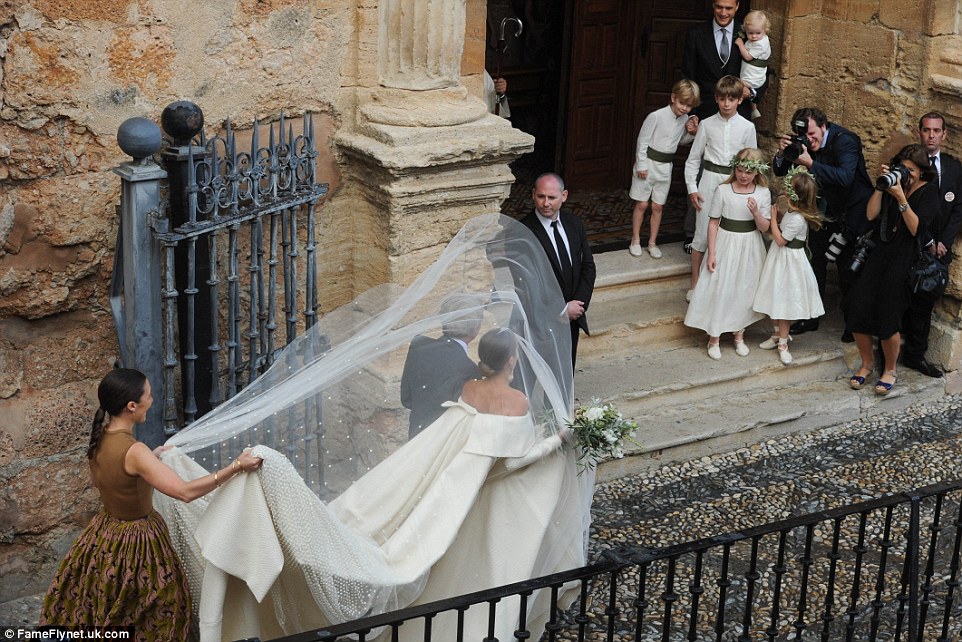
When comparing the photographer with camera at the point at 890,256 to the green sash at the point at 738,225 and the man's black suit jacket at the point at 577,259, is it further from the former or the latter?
the man's black suit jacket at the point at 577,259

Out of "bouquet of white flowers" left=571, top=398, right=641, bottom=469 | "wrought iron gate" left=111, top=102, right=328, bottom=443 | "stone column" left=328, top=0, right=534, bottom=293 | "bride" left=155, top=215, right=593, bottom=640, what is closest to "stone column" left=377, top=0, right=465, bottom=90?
"stone column" left=328, top=0, right=534, bottom=293

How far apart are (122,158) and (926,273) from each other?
470cm

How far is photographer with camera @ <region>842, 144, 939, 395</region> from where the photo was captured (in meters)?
7.51

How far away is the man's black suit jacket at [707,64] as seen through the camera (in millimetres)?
8461

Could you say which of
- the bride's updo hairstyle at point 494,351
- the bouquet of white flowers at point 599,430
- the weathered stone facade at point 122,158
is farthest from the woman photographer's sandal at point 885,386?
the bride's updo hairstyle at point 494,351

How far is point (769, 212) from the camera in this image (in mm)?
7922

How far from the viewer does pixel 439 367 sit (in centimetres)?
515

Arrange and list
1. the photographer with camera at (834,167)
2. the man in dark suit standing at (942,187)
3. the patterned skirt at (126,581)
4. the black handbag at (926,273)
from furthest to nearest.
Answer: the photographer with camera at (834,167), the man in dark suit standing at (942,187), the black handbag at (926,273), the patterned skirt at (126,581)

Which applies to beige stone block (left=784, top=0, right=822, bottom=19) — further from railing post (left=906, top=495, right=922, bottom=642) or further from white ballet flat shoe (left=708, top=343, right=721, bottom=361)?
railing post (left=906, top=495, right=922, bottom=642)

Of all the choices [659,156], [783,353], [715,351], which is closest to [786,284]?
[783,353]

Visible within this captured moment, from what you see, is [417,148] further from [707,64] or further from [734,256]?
[707,64]

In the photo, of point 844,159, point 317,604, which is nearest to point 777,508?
point 844,159

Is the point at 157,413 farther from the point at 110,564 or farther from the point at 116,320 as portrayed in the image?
the point at 110,564

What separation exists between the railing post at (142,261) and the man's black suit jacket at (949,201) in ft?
15.6
